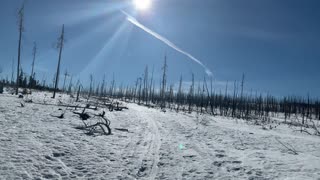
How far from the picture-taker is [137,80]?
95938 millimetres

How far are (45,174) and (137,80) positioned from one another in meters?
89.8

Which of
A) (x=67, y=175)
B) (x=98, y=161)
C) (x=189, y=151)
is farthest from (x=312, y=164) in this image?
(x=67, y=175)

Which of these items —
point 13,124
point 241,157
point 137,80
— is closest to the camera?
point 241,157

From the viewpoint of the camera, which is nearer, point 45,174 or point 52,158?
point 45,174

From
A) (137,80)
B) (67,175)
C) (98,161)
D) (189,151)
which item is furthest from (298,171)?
(137,80)

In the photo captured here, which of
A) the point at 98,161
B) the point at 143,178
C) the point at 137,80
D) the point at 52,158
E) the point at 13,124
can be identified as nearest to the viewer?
the point at 143,178

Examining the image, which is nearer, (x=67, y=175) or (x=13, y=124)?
(x=67, y=175)

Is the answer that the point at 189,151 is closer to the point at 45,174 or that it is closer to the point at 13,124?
the point at 45,174

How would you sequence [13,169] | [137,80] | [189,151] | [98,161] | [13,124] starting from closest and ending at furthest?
1. [13,169]
2. [98,161]
3. [189,151]
4. [13,124]
5. [137,80]

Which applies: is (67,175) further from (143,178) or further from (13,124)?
(13,124)

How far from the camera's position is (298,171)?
7984 mm

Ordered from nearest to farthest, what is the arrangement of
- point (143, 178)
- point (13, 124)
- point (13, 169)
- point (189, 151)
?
point (13, 169) < point (143, 178) < point (189, 151) < point (13, 124)

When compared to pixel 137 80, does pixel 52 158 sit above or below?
below

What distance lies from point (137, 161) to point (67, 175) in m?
2.50
